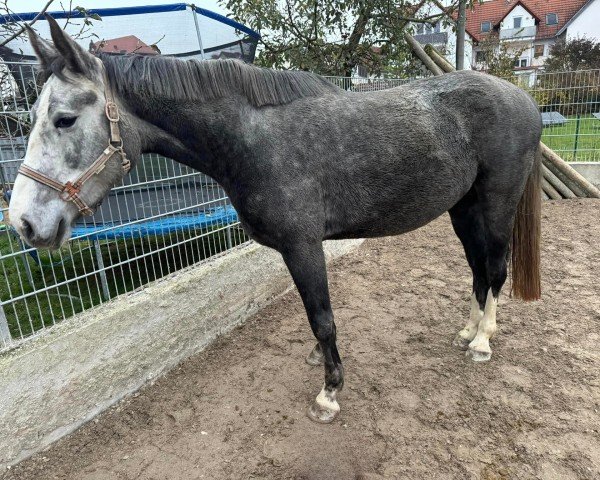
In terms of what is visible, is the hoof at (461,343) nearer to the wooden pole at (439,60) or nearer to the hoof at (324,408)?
the hoof at (324,408)

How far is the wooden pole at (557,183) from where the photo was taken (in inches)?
239

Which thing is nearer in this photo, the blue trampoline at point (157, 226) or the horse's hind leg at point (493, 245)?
the horse's hind leg at point (493, 245)

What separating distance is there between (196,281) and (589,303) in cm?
318

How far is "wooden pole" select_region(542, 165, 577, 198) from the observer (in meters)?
6.08

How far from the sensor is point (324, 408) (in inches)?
92.5

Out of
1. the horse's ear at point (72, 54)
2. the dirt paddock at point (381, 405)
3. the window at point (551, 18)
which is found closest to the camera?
the horse's ear at point (72, 54)

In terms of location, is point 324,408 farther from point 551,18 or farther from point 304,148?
point 551,18

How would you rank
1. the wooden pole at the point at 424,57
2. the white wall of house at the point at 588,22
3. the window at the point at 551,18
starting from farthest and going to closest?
the window at the point at 551,18 → the white wall of house at the point at 588,22 → the wooden pole at the point at 424,57

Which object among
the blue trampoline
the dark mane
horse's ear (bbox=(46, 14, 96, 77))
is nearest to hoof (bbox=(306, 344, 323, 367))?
the blue trampoline

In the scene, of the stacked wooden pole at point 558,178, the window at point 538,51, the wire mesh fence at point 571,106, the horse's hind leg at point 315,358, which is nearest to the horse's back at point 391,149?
the horse's hind leg at point 315,358

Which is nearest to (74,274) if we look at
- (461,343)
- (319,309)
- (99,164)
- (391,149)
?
(99,164)

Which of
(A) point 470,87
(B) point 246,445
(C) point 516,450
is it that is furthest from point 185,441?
(A) point 470,87

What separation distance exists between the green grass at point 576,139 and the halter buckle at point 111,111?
722 cm

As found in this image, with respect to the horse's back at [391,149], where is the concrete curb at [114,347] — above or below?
below
